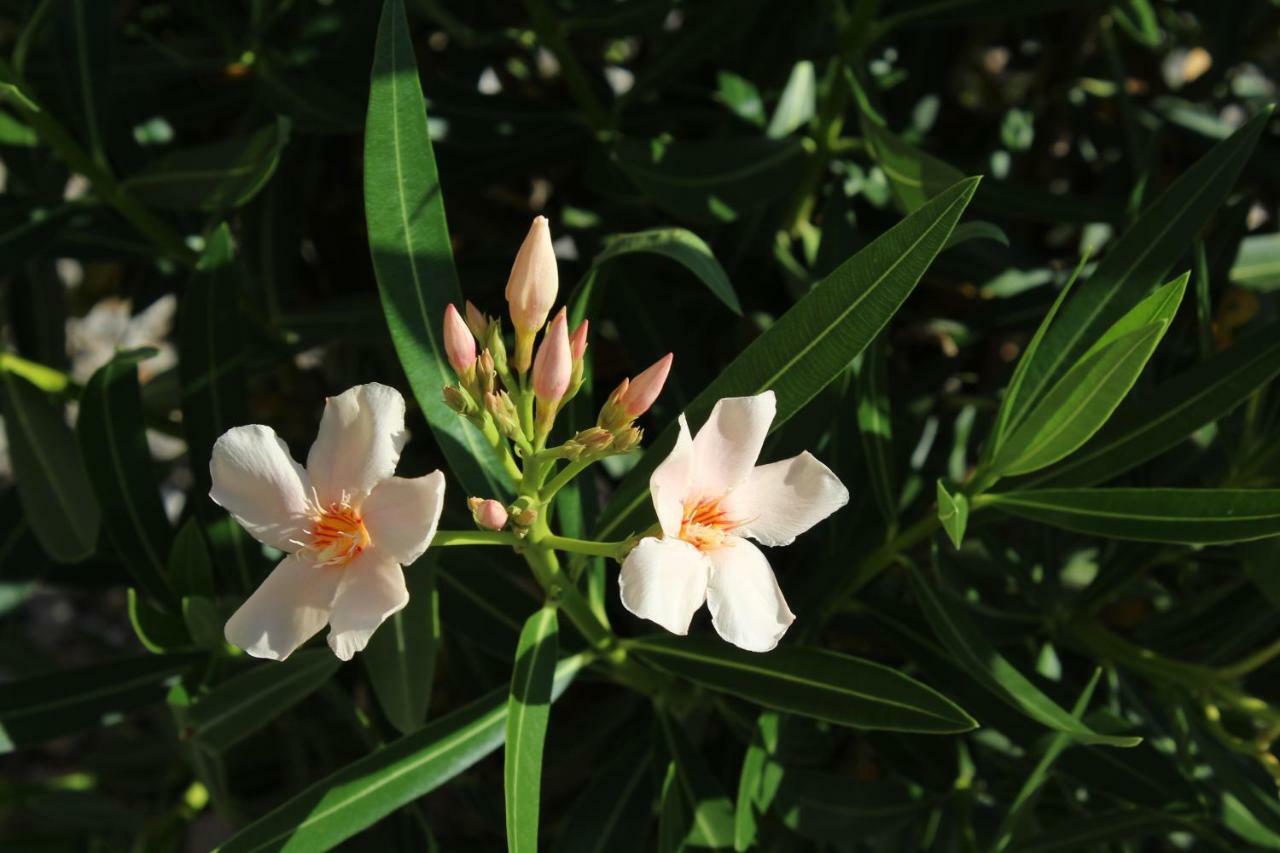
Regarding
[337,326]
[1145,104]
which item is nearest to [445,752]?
[337,326]

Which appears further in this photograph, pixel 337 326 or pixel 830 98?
pixel 337 326

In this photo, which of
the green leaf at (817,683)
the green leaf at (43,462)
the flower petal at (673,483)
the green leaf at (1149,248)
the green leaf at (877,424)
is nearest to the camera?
the flower petal at (673,483)

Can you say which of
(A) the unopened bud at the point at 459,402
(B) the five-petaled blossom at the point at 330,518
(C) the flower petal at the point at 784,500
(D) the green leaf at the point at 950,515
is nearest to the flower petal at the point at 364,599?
(B) the five-petaled blossom at the point at 330,518

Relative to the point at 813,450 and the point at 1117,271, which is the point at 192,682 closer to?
the point at 813,450

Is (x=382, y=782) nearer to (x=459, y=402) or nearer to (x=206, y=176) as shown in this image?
(x=459, y=402)

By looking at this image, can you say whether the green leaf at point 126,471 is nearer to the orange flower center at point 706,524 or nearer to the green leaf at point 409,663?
the green leaf at point 409,663

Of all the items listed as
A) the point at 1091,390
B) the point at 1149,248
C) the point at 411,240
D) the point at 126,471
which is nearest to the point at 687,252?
the point at 411,240

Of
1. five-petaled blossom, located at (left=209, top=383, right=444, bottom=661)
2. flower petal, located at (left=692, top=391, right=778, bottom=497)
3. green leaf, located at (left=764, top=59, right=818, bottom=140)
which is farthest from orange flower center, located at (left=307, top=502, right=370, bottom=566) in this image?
green leaf, located at (left=764, top=59, right=818, bottom=140)
